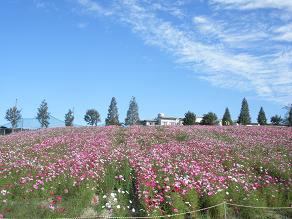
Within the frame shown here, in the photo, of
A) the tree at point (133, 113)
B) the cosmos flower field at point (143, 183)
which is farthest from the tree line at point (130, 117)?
the cosmos flower field at point (143, 183)

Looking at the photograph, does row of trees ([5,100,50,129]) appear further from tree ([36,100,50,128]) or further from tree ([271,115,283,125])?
tree ([271,115,283,125])

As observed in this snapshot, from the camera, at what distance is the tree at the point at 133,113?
322ft

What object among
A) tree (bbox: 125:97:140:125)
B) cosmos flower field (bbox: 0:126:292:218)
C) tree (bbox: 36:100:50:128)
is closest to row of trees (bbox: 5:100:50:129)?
tree (bbox: 36:100:50:128)

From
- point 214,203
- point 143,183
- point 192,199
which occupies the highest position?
point 143,183

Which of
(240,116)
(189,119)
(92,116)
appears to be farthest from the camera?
(240,116)

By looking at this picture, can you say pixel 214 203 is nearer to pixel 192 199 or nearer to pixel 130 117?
pixel 192 199

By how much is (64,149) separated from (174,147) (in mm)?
4553

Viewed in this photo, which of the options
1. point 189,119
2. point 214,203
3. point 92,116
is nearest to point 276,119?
point 189,119

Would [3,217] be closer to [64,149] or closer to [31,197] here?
[31,197]

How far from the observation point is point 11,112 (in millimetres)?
73438

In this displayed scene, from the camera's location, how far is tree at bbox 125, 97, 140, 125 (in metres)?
98.2

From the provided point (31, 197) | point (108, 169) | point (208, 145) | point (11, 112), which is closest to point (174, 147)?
point (208, 145)

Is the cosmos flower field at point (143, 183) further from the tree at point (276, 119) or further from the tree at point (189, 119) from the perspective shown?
the tree at point (276, 119)

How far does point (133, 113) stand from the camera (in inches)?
3895
